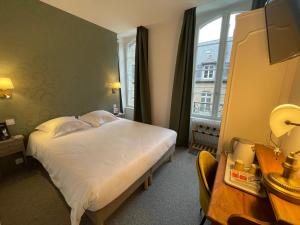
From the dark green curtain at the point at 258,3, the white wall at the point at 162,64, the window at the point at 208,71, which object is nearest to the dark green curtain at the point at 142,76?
the white wall at the point at 162,64

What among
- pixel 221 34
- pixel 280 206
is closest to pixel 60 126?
pixel 280 206

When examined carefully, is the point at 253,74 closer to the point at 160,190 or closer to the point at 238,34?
the point at 238,34

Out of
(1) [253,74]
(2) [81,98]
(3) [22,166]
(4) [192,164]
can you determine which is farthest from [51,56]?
→ (4) [192,164]

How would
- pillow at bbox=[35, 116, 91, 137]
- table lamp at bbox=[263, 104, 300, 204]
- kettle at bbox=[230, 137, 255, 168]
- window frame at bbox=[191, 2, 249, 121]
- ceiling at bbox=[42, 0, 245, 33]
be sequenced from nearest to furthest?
1. table lamp at bbox=[263, 104, 300, 204]
2. kettle at bbox=[230, 137, 255, 168]
3. pillow at bbox=[35, 116, 91, 137]
4. ceiling at bbox=[42, 0, 245, 33]
5. window frame at bbox=[191, 2, 249, 121]

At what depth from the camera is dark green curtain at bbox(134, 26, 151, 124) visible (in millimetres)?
3455

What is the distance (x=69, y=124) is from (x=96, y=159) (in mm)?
1200

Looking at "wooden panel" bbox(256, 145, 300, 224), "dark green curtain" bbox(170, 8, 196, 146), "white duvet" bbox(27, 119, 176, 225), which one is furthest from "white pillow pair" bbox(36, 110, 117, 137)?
"wooden panel" bbox(256, 145, 300, 224)

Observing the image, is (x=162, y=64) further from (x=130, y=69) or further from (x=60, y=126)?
(x=60, y=126)

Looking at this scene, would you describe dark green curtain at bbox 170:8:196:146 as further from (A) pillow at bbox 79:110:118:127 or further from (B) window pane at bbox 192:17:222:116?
(A) pillow at bbox 79:110:118:127

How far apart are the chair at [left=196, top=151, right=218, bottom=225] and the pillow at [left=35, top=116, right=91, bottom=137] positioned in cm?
218

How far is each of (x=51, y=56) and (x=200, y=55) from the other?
9.68ft

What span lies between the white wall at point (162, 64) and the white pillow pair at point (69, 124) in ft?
4.60

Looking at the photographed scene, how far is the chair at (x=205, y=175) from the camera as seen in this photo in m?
1.09

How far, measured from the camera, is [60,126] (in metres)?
2.30
